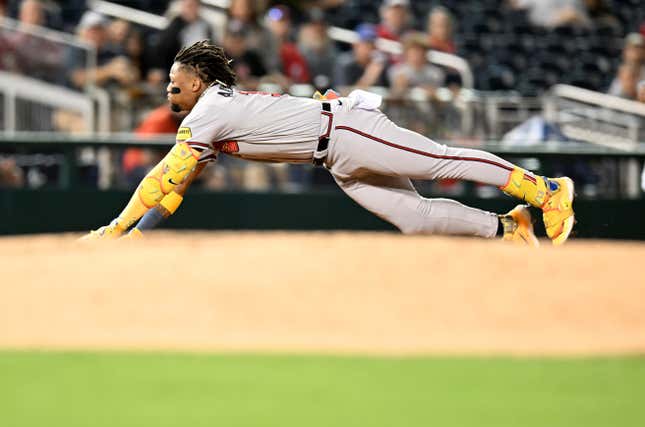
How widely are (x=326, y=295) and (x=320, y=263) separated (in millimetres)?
617

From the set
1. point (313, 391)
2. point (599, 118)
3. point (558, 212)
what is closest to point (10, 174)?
point (599, 118)

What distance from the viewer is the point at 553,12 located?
14.9 metres

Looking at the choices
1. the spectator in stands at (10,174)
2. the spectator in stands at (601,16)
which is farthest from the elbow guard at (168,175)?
the spectator in stands at (601,16)

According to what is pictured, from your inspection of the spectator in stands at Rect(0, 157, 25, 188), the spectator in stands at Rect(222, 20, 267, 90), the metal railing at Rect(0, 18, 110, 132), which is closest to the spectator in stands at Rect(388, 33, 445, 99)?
the spectator in stands at Rect(222, 20, 267, 90)

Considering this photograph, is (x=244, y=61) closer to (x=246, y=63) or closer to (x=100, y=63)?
(x=246, y=63)

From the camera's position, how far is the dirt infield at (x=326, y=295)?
47.6 ft

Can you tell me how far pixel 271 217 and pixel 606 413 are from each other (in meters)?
4.01

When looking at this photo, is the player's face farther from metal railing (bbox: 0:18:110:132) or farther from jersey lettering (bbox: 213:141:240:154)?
metal railing (bbox: 0:18:110:132)

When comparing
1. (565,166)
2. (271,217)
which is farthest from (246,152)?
(271,217)

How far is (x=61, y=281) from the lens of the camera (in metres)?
14.7

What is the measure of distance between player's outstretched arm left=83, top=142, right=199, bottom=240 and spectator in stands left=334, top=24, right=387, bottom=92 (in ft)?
16.9

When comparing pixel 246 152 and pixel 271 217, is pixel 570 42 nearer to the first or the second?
pixel 271 217

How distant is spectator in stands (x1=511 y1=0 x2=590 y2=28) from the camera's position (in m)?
14.8

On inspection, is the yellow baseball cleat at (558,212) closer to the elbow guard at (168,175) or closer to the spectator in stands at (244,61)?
the elbow guard at (168,175)
